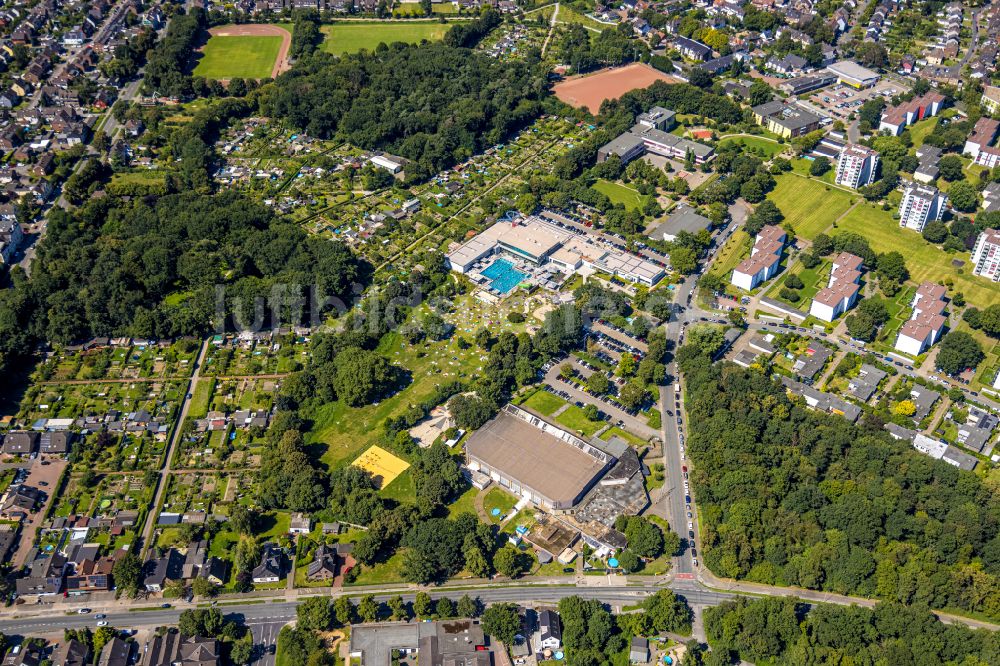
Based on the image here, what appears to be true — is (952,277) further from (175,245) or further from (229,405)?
(175,245)

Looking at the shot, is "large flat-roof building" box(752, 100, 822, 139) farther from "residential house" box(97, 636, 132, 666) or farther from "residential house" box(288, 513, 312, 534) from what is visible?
"residential house" box(97, 636, 132, 666)

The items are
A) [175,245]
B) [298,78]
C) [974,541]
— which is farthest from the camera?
[298,78]

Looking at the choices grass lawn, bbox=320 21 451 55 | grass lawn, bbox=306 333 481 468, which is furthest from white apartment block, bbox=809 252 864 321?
grass lawn, bbox=320 21 451 55

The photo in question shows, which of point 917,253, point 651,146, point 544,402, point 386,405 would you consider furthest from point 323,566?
point 651,146

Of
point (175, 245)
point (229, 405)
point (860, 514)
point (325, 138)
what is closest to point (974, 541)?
point (860, 514)

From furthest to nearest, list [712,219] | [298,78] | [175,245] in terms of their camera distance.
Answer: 1. [298,78]
2. [712,219]
3. [175,245]
